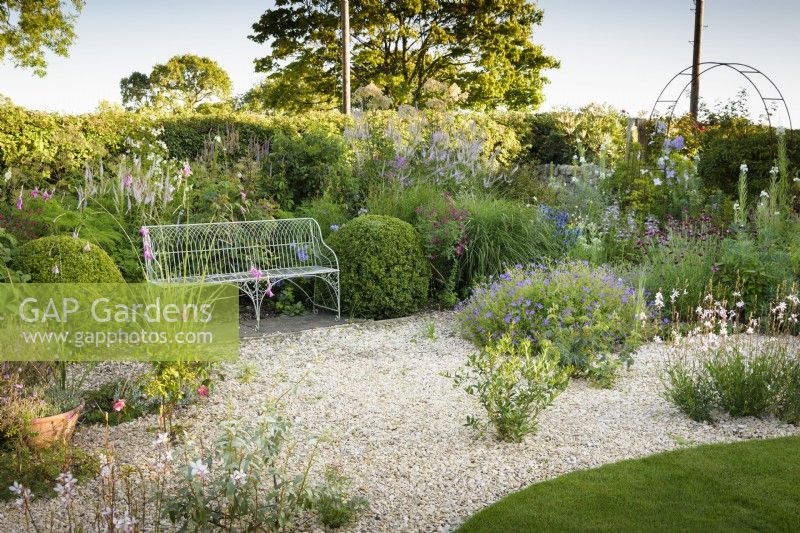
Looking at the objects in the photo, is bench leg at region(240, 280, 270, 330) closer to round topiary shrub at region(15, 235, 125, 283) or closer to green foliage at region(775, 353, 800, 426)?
round topiary shrub at region(15, 235, 125, 283)

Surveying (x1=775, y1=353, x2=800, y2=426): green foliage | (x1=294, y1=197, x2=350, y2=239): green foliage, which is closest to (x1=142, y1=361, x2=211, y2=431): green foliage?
(x1=775, y1=353, x2=800, y2=426): green foliage

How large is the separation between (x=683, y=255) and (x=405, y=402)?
152 inches

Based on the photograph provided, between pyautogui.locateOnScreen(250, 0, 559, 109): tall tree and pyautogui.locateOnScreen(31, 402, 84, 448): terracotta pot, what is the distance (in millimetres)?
19966

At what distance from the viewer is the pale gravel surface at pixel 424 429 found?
340cm

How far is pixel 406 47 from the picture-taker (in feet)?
77.7

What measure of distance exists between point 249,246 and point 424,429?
3.76m

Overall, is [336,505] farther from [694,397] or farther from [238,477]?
[694,397]

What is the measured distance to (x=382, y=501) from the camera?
329cm

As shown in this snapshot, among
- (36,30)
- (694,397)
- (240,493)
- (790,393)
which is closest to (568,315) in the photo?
(694,397)

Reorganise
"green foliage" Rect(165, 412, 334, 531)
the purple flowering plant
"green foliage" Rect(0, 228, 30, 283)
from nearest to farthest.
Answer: "green foliage" Rect(165, 412, 334, 531) < "green foliage" Rect(0, 228, 30, 283) < the purple flowering plant

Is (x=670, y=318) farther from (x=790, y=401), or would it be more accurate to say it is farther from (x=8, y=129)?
(x=8, y=129)

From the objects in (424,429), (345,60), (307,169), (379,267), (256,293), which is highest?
(345,60)

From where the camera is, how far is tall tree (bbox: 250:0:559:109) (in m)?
22.8

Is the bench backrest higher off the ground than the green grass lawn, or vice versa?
the bench backrest
